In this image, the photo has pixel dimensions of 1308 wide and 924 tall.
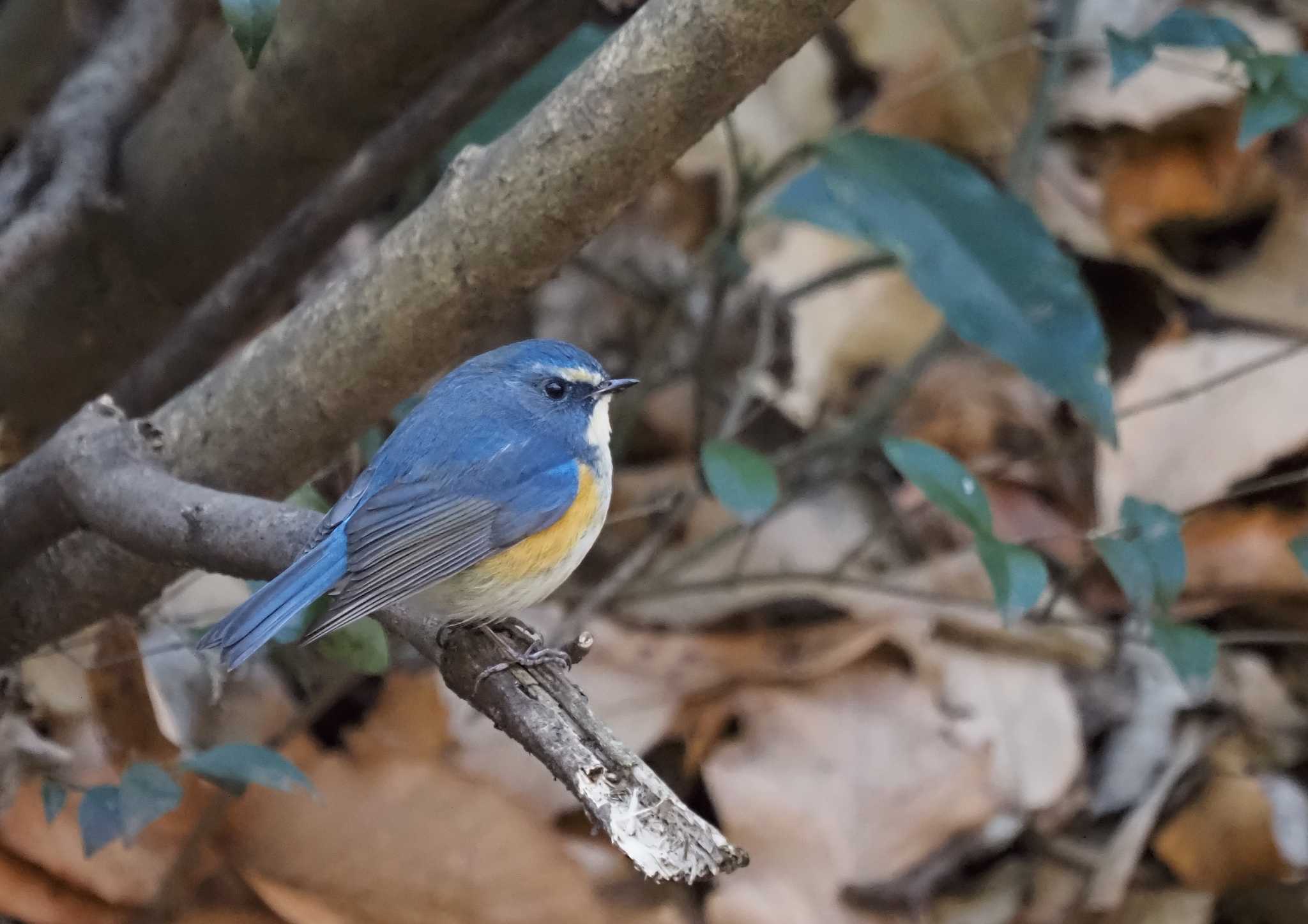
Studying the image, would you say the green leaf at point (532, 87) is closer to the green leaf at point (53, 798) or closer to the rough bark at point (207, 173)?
the rough bark at point (207, 173)

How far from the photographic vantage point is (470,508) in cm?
236

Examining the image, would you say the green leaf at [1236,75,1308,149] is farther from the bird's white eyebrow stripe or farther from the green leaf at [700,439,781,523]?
the bird's white eyebrow stripe

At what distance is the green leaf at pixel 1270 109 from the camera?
99.3 inches

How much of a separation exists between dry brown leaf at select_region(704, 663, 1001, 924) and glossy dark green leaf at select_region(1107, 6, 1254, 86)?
142cm

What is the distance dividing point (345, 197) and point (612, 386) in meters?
0.76

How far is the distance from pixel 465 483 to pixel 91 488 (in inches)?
23.6

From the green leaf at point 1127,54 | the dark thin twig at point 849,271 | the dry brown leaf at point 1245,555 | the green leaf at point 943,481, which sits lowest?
the dry brown leaf at point 1245,555

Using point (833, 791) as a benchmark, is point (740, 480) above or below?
above

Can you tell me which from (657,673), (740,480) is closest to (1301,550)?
(740,480)

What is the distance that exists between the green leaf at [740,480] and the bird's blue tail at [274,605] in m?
0.76

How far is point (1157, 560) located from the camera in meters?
2.61

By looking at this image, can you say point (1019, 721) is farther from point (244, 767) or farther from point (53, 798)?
point (53, 798)

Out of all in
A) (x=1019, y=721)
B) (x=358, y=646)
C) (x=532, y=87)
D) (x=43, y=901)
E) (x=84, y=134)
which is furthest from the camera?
(x=1019, y=721)

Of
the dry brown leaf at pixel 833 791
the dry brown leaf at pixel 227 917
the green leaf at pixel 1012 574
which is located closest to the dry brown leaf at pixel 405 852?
the dry brown leaf at pixel 227 917
